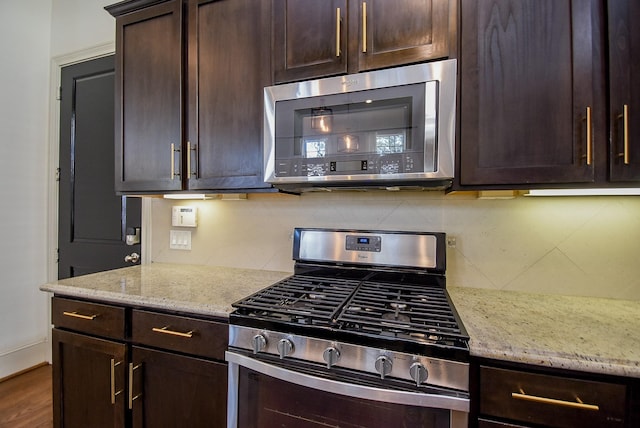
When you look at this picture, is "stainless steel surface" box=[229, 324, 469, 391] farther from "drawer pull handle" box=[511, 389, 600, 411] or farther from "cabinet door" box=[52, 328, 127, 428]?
"cabinet door" box=[52, 328, 127, 428]

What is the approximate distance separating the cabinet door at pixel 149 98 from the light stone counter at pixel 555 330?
1456mm

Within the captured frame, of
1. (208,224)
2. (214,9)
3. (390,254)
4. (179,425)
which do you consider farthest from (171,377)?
(214,9)

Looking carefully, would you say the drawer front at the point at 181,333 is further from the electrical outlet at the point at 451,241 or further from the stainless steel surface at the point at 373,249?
the electrical outlet at the point at 451,241

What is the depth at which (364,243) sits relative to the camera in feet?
4.80

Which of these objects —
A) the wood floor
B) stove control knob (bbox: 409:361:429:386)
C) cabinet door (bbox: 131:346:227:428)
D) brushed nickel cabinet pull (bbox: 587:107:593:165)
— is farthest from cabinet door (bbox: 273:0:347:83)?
the wood floor

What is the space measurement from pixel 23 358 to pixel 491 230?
341 centimetres

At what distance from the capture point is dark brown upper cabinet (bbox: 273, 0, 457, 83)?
112cm

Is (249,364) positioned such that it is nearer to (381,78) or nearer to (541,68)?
(381,78)

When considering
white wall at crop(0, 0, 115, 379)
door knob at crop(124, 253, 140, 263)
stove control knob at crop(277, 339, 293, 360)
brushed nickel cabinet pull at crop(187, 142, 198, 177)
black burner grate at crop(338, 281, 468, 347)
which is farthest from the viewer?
white wall at crop(0, 0, 115, 379)

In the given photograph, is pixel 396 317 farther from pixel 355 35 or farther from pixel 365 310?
pixel 355 35

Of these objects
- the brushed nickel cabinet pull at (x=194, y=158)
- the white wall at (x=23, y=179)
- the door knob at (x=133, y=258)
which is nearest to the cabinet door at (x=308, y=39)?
the brushed nickel cabinet pull at (x=194, y=158)

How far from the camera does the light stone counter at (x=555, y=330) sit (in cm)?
76

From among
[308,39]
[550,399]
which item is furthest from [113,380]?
[308,39]

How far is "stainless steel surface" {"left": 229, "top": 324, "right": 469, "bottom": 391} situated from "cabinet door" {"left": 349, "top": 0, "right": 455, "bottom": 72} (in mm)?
1030
